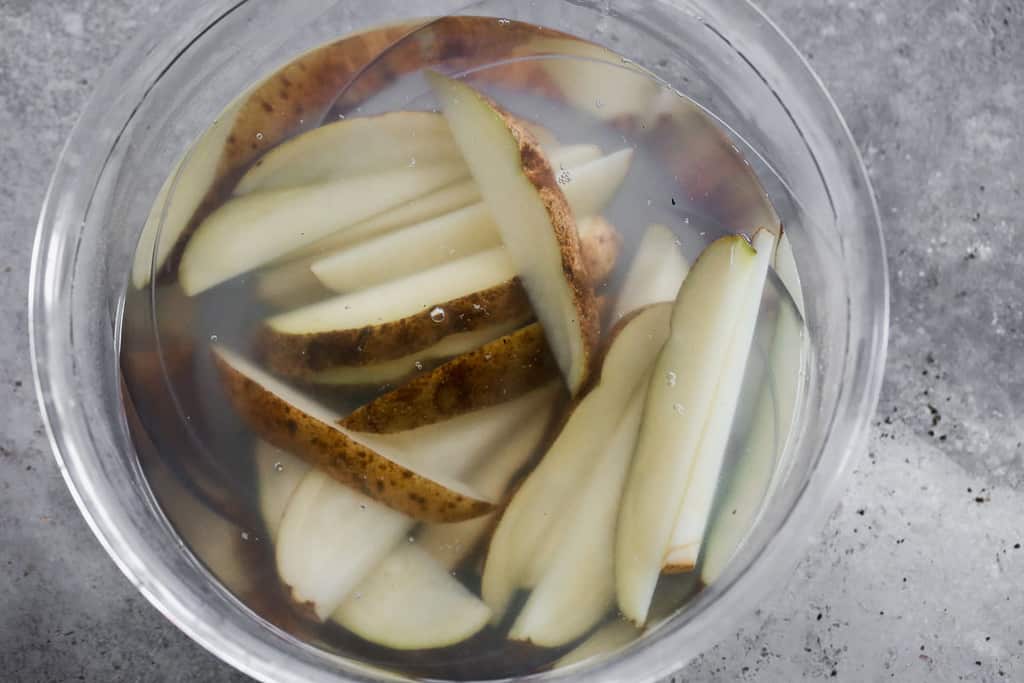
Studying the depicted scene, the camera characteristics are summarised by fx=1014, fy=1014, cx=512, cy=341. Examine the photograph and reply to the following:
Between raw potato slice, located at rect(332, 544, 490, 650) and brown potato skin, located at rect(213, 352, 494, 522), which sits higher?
brown potato skin, located at rect(213, 352, 494, 522)

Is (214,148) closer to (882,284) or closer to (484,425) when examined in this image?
(484,425)

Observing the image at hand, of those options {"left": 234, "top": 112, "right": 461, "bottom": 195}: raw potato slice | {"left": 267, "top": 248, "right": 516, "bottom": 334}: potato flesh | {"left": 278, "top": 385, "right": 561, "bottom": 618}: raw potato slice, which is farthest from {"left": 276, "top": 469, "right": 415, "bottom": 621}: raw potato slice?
{"left": 234, "top": 112, "right": 461, "bottom": 195}: raw potato slice

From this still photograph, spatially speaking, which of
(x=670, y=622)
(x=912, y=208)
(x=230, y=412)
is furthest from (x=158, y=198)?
(x=912, y=208)

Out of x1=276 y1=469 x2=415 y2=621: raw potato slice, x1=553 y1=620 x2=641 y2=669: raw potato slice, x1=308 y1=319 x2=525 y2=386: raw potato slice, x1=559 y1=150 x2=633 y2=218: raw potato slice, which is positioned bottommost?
x1=553 y1=620 x2=641 y2=669: raw potato slice

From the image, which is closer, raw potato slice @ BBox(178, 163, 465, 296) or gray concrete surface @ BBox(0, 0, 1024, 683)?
raw potato slice @ BBox(178, 163, 465, 296)

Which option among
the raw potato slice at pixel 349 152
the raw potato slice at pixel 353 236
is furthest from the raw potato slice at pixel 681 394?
the raw potato slice at pixel 349 152

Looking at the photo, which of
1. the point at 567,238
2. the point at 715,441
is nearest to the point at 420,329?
the point at 567,238

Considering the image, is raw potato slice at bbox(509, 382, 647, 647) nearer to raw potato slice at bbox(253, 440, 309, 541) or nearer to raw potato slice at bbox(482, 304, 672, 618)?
raw potato slice at bbox(482, 304, 672, 618)

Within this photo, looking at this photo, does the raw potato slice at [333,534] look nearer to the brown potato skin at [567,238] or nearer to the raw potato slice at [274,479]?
the raw potato slice at [274,479]

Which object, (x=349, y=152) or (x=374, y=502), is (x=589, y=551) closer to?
(x=374, y=502)
